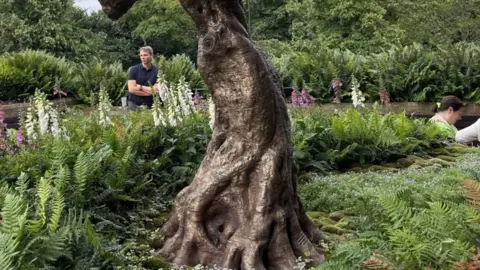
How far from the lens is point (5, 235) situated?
3811mm

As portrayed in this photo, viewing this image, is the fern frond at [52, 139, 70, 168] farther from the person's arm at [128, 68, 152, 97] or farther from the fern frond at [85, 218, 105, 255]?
the person's arm at [128, 68, 152, 97]

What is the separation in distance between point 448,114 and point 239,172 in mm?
5375

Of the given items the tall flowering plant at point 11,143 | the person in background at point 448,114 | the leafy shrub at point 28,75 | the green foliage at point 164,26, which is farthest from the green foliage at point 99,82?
the green foliage at point 164,26

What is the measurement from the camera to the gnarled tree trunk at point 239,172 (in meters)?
4.70

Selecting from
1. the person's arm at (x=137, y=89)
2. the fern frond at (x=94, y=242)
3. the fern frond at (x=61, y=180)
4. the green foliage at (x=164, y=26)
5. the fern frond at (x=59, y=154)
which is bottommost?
the fern frond at (x=94, y=242)

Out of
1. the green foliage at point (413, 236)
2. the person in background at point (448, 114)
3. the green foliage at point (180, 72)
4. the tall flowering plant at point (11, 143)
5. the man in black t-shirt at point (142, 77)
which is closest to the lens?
the green foliage at point (413, 236)

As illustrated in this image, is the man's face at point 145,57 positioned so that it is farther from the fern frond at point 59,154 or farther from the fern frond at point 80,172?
the fern frond at point 80,172

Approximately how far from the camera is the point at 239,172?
480 centimetres

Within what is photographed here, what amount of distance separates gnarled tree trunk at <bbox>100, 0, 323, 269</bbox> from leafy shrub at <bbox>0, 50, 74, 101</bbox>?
11.0 metres

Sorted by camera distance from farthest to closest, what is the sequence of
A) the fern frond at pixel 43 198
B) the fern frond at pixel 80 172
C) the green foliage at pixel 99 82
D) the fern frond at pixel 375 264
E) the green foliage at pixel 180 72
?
the green foliage at pixel 180 72, the green foliage at pixel 99 82, the fern frond at pixel 80 172, the fern frond at pixel 43 198, the fern frond at pixel 375 264

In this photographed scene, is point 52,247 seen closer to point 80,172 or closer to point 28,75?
point 80,172

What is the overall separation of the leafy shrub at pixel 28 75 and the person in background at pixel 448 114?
930 cm

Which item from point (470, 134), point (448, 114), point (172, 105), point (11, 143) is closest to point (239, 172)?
point (172, 105)

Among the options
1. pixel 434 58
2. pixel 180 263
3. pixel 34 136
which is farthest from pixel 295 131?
pixel 434 58
